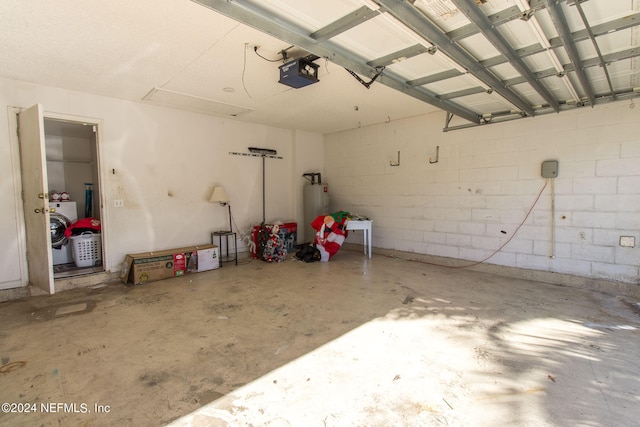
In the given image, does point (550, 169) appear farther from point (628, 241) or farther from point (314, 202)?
point (314, 202)

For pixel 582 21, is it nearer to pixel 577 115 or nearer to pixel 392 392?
pixel 577 115

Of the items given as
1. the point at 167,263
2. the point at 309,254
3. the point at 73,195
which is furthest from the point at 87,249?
the point at 309,254

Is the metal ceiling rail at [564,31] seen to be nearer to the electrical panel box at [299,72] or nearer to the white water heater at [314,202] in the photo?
the electrical panel box at [299,72]

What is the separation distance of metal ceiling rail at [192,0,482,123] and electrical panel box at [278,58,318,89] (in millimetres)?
372

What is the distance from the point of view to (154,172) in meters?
4.62

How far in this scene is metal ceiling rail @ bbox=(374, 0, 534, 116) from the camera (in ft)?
6.19

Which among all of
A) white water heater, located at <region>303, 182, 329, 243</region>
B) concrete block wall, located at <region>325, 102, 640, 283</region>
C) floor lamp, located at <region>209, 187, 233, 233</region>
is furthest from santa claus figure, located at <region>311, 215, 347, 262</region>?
floor lamp, located at <region>209, 187, 233, 233</region>

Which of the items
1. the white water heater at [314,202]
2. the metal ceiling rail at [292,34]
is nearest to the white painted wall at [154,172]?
the white water heater at [314,202]

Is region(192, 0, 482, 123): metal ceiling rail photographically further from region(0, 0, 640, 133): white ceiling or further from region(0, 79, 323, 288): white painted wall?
region(0, 79, 323, 288): white painted wall

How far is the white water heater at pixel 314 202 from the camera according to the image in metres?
6.30

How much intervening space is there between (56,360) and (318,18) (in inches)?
127

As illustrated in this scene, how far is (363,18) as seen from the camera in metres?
2.06

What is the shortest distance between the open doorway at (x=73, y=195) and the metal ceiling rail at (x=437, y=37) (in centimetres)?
427

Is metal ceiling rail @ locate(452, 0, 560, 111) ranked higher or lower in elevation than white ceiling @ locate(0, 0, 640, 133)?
lower
